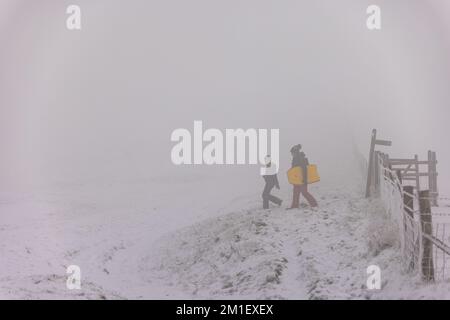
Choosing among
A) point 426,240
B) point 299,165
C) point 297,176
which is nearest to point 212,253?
point 297,176

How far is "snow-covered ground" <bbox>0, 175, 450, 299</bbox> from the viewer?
9281mm

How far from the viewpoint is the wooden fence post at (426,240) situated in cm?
781

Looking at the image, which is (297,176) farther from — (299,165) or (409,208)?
(409,208)

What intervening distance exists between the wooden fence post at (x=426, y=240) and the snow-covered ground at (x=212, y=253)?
24 centimetres

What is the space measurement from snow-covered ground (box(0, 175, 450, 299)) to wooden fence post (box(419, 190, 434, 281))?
9.4 inches

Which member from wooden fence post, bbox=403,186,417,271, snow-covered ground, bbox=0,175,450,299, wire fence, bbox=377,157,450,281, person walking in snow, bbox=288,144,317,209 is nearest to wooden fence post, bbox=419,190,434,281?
wire fence, bbox=377,157,450,281

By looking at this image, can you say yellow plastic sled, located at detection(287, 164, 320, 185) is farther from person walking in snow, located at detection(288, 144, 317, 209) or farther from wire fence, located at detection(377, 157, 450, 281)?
wire fence, located at detection(377, 157, 450, 281)

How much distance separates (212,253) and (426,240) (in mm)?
5988

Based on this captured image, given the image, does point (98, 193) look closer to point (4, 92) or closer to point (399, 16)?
point (4, 92)

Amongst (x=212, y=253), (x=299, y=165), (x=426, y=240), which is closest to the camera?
(x=426, y=240)

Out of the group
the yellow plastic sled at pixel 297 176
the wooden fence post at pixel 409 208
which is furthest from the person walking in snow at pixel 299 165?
the wooden fence post at pixel 409 208

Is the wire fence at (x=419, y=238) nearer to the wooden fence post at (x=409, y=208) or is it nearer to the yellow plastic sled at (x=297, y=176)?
the wooden fence post at (x=409, y=208)

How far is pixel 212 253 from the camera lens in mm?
12445
